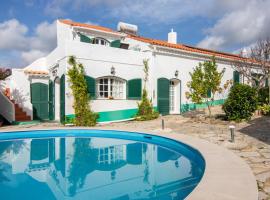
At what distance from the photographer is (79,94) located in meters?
12.6

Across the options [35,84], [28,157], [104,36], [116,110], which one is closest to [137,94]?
[116,110]

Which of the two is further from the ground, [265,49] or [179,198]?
[265,49]

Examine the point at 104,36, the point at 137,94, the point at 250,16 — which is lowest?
the point at 137,94

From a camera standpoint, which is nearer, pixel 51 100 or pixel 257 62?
pixel 51 100

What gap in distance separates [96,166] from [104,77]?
8182 mm

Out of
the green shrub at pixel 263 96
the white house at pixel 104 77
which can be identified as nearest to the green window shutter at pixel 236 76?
the white house at pixel 104 77

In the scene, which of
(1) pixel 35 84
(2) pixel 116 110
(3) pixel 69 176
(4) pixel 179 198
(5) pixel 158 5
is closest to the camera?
(4) pixel 179 198

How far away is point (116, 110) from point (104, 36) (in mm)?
5795

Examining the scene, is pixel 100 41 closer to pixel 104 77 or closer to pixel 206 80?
pixel 104 77

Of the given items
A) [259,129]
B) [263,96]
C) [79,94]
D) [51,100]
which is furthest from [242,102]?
[51,100]

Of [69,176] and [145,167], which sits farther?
[145,167]

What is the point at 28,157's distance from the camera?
7805mm

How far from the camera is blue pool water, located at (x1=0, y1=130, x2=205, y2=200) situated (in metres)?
4.68

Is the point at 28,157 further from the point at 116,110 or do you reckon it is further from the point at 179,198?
the point at 116,110
